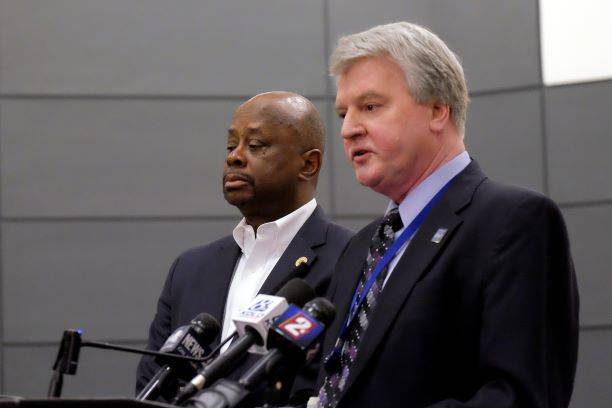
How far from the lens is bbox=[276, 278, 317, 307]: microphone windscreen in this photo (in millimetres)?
2459

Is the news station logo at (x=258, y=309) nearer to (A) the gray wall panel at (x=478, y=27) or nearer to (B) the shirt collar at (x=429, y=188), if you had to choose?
(B) the shirt collar at (x=429, y=188)

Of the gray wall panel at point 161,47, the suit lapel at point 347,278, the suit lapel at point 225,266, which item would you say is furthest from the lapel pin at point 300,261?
the gray wall panel at point 161,47

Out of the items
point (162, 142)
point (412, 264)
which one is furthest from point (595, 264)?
point (412, 264)

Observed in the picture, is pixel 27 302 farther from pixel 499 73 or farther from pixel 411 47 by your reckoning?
pixel 411 47

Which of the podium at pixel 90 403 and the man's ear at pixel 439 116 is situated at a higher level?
the man's ear at pixel 439 116

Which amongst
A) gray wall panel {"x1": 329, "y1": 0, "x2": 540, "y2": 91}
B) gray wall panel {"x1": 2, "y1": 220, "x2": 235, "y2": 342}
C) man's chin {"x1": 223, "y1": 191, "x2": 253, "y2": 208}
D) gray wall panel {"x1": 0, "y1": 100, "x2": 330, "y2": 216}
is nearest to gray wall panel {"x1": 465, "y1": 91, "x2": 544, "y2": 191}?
gray wall panel {"x1": 329, "y1": 0, "x2": 540, "y2": 91}

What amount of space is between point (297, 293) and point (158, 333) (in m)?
1.60

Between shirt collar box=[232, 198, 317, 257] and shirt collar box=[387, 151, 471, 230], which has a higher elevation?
shirt collar box=[387, 151, 471, 230]

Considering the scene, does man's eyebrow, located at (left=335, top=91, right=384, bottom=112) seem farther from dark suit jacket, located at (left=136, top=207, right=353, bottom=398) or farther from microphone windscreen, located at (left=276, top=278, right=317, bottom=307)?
dark suit jacket, located at (left=136, top=207, right=353, bottom=398)

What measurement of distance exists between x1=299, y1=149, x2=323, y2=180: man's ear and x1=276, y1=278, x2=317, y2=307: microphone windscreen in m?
1.49

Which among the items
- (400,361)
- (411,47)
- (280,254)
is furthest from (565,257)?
(280,254)

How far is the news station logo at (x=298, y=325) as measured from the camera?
217 centimetres

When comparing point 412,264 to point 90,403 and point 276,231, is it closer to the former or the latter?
point 90,403

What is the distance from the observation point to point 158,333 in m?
3.97
